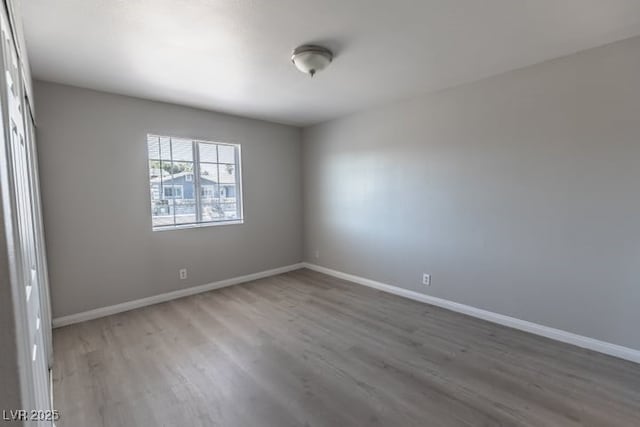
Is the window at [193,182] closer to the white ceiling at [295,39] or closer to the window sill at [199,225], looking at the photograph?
the window sill at [199,225]

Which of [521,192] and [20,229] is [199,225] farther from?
[521,192]

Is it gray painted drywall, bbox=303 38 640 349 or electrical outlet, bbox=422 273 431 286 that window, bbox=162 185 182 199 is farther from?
electrical outlet, bbox=422 273 431 286

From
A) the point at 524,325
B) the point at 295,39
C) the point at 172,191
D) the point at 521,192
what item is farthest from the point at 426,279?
the point at 172,191

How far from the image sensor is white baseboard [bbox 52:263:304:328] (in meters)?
3.00

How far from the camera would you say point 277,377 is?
6.97ft

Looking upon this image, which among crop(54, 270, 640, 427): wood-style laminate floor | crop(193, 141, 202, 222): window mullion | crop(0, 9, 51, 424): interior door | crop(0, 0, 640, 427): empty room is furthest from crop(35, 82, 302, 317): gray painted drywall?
crop(0, 9, 51, 424): interior door

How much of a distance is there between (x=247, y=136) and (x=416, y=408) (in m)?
3.90

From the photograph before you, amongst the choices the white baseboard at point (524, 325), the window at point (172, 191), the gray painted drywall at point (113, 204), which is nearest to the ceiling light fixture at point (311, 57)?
the gray painted drywall at point (113, 204)

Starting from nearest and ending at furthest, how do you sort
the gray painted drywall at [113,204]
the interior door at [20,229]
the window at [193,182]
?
1. the interior door at [20,229]
2. the gray painted drywall at [113,204]
3. the window at [193,182]

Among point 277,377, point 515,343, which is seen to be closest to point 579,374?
point 515,343

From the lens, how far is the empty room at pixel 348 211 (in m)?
1.82

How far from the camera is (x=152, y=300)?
3.51 metres

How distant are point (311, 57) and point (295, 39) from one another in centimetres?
18

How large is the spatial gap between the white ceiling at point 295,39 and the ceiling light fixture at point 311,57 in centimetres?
8
